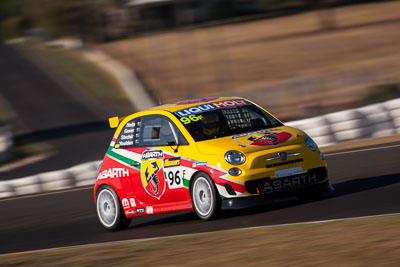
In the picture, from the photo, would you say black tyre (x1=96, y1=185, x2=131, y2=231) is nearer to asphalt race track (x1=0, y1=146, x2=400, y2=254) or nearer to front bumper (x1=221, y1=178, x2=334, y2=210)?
asphalt race track (x1=0, y1=146, x2=400, y2=254)

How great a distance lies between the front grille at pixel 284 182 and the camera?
924 centimetres

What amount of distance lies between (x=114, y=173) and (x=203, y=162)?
183 centimetres

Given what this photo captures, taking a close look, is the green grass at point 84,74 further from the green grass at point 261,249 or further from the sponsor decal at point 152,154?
the green grass at point 261,249

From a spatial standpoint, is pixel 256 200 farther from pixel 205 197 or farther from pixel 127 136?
pixel 127 136

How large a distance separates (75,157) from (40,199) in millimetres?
8922

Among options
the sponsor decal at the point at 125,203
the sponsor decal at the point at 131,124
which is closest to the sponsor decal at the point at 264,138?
the sponsor decal at the point at 131,124

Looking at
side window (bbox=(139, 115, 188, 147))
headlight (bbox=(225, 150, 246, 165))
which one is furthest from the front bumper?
side window (bbox=(139, 115, 188, 147))

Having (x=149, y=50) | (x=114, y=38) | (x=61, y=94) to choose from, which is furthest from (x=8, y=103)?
(x=114, y=38)

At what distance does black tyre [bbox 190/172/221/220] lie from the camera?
9312 millimetres

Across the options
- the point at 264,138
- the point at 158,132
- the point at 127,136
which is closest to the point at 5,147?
the point at 127,136

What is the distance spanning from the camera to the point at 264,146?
935 centimetres

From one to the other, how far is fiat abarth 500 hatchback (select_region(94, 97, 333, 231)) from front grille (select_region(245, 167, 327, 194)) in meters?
0.01

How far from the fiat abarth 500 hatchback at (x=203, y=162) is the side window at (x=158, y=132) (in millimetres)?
13

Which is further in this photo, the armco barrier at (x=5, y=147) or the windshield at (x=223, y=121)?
the armco barrier at (x=5, y=147)
